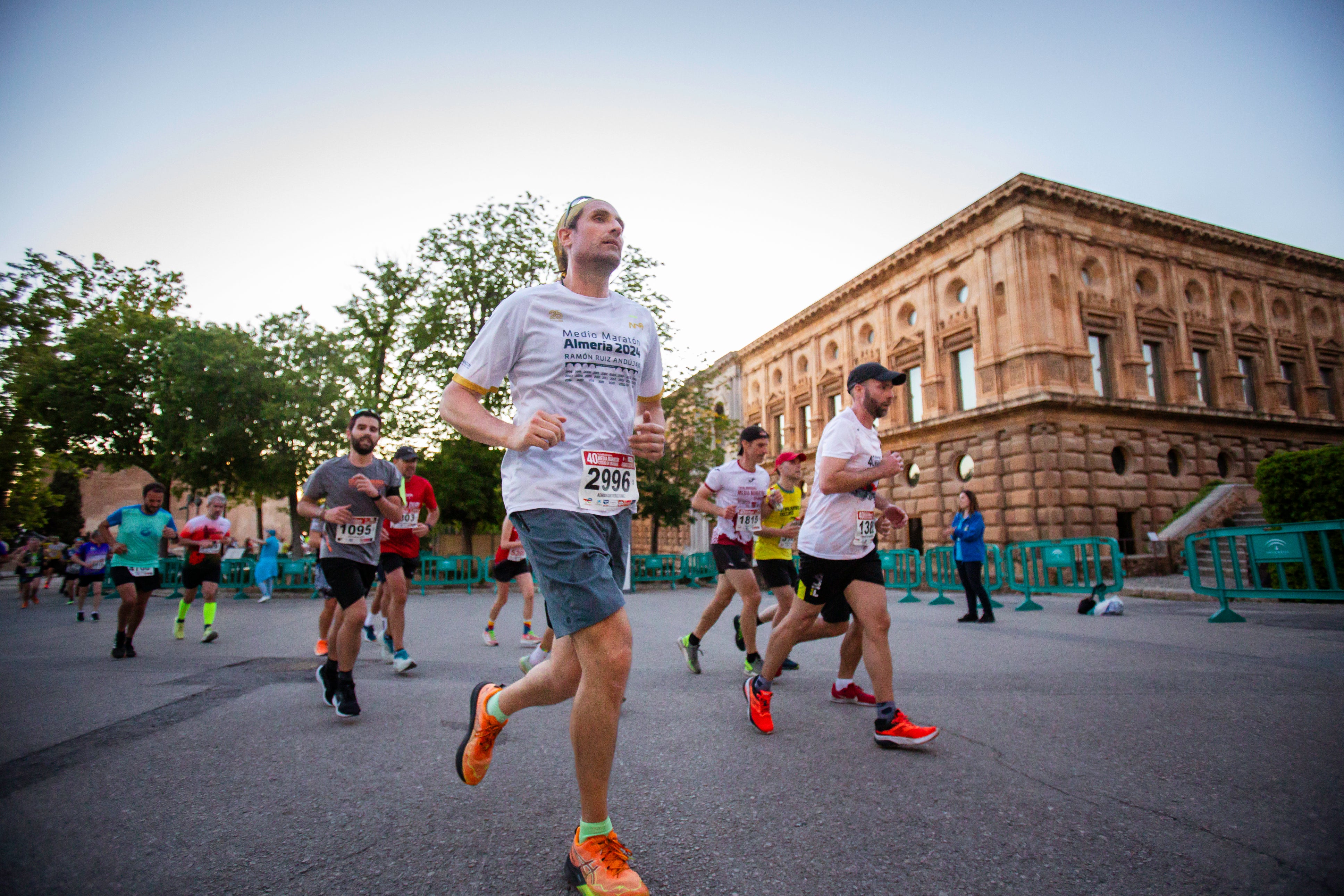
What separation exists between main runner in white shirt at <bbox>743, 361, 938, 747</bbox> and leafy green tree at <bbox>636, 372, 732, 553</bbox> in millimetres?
21324

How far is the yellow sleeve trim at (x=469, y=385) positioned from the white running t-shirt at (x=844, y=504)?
217 centimetres

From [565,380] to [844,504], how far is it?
7.64 ft

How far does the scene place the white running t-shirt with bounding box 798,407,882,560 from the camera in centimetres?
420

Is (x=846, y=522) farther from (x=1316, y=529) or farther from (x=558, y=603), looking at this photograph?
(x=1316, y=529)

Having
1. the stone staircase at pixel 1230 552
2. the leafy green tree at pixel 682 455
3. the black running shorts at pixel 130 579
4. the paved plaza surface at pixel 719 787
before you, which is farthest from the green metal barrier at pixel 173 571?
the stone staircase at pixel 1230 552

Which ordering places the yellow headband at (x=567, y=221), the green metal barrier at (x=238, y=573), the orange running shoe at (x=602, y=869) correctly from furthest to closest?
the green metal barrier at (x=238, y=573) < the yellow headband at (x=567, y=221) < the orange running shoe at (x=602, y=869)

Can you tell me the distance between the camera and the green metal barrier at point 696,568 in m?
23.8

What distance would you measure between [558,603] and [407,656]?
190 inches

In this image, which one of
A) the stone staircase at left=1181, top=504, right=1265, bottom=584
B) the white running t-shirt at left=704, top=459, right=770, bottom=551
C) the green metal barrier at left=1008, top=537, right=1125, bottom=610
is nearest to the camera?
the white running t-shirt at left=704, top=459, right=770, bottom=551

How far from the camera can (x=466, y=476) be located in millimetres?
25688

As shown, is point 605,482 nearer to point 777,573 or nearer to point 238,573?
point 777,573

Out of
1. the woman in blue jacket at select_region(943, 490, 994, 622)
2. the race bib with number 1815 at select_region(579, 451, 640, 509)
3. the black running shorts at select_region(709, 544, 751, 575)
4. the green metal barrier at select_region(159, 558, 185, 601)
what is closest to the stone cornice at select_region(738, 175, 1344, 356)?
the woman in blue jacket at select_region(943, 490, 994, 622)

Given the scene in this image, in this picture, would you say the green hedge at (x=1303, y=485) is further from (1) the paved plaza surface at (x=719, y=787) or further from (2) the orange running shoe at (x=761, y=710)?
(2) the orange running shoe at (x=761, y=710)

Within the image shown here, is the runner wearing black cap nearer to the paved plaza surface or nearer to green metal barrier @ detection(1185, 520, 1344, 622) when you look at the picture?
the paved plaza surface
